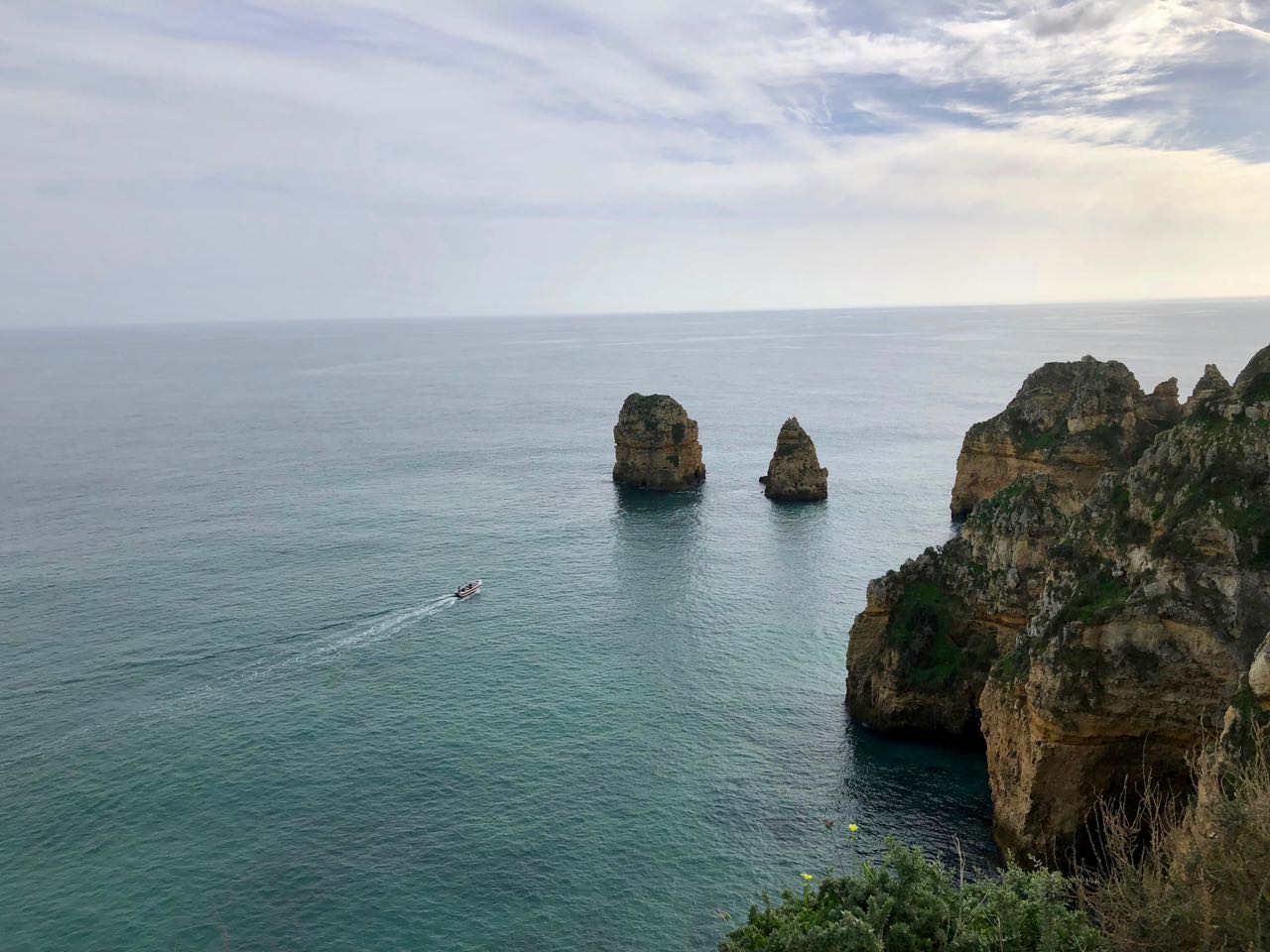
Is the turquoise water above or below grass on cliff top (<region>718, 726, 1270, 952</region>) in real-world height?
below

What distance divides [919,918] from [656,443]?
9940cm

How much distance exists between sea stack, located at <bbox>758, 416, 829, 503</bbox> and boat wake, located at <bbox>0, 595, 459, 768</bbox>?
52728 millimetres

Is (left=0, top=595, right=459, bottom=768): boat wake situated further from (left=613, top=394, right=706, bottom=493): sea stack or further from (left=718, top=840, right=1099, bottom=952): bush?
(left=613, top=394, right=706, bottom=493): sea stack

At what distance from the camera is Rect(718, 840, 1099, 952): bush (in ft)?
79.5

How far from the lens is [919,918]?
25.4 m

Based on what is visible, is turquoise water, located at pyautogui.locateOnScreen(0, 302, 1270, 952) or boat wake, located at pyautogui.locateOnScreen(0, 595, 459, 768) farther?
boat wake, located at pyautogui.locateOnScreen(0, 595, 459, 768)

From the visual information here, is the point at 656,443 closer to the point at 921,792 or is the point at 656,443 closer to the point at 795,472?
the point at 795,472

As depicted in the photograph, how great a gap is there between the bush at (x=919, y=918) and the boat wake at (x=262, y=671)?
46416 millimetres

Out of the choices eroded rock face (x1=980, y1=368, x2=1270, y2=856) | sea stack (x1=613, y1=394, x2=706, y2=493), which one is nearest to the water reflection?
eroded rock face (x1=980, y1=368, x2=1270, y2=856)

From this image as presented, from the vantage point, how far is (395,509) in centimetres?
11362

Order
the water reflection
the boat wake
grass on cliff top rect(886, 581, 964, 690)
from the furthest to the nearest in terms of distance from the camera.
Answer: the boat wake, grass on cliff top rect(886, 581, 964, 690), the water reflection

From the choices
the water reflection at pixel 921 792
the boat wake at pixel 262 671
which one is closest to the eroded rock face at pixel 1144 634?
the water reflection at pixel 921 792

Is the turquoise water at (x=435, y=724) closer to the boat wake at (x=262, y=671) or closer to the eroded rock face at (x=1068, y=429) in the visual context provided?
the boat wake at (x=262, y=671)

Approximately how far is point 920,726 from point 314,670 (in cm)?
4364
